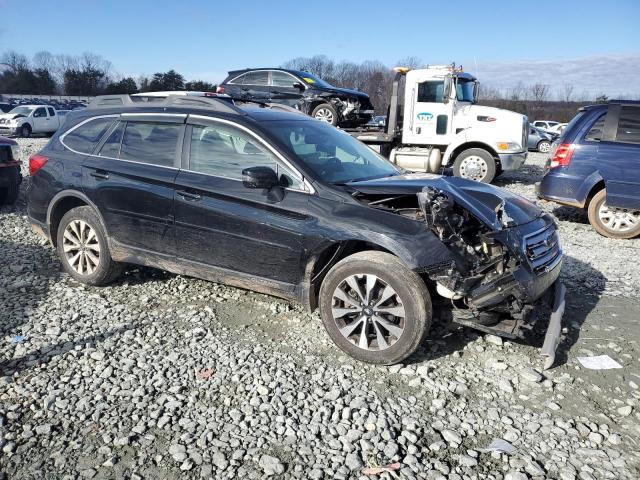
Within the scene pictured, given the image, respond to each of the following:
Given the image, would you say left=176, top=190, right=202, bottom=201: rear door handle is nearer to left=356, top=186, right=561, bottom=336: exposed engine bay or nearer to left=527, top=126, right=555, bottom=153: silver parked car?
left=356, top=186, right=561, bottom=336: exposed engine bay

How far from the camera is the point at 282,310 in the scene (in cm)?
469

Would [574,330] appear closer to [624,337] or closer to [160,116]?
[624,337]

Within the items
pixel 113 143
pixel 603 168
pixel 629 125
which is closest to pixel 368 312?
pixel 113 143

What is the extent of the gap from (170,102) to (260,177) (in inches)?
63.6

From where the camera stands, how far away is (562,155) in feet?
25.5

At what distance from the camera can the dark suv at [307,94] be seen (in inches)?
551

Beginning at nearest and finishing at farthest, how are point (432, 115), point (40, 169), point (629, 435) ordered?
1. point (629, 435)
2. point (40, 169)
3. point (432, 115)

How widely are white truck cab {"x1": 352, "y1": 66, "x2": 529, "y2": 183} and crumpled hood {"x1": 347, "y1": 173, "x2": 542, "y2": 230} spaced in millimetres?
8213

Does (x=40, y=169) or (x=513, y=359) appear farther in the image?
(x=40, y=169)

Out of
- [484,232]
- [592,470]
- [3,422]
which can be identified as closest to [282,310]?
[484,232]

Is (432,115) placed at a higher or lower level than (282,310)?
higher

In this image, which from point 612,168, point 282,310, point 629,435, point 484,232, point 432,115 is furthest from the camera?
point 432,115

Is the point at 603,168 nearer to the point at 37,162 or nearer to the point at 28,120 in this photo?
the point at 37,162

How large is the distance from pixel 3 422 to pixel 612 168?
25.5 feet
